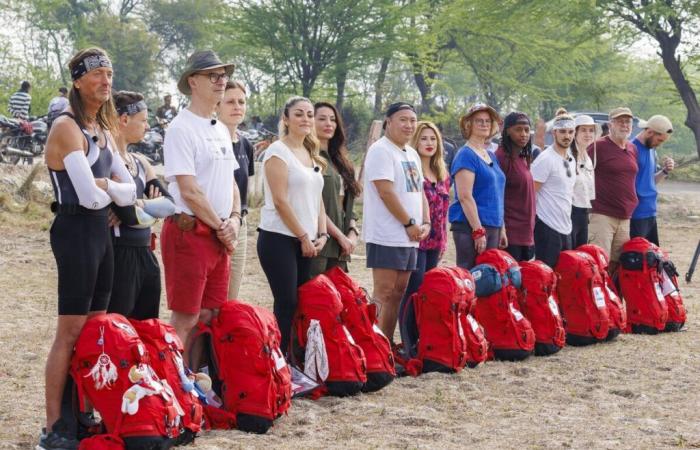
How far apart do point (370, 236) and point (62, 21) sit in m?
42.3

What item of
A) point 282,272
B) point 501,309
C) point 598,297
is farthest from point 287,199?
point 598,297

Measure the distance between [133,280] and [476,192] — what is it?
129 inches

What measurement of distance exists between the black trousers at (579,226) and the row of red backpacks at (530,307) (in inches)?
14.1

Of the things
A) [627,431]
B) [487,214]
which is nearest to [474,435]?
[627,431]

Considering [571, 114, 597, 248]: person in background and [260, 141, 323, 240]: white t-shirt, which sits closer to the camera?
[260, 141, 323, 240]: white t-shirt

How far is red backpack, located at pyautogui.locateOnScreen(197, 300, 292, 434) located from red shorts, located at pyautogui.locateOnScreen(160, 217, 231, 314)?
208 millimetres

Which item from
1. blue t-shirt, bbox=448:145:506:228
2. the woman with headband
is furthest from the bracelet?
the woman with headband

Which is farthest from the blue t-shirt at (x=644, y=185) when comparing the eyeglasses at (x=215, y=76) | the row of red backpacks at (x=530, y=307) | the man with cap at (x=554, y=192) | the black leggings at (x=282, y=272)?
the eyeglasses at (x=215, y=76)

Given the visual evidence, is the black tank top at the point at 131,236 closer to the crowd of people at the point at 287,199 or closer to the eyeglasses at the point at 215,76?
the crowd of people at the point at 287,199

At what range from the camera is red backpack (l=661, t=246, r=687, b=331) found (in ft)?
28.2

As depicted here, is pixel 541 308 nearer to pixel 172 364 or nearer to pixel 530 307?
pixel 530 307

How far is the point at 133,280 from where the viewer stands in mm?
4828

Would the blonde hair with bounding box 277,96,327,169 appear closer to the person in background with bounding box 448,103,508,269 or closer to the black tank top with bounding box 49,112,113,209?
the person in background with bounding box 448,103,508,269

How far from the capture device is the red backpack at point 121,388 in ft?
14.8
